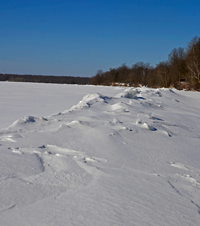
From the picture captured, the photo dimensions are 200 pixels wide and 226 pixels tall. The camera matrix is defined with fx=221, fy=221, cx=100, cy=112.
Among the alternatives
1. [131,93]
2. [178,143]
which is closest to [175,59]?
[131,93]

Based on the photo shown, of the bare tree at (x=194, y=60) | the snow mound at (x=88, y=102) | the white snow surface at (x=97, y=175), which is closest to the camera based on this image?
the white snow surface at (x=97, y=175)

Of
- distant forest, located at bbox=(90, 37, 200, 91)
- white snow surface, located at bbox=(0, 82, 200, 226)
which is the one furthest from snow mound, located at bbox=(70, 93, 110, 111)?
distant forest, located at bbox=(90, 37, 200, 91)

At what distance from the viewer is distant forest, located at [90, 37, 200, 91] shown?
Answer: 65.8ft

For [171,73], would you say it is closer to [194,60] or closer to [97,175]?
[194,60]

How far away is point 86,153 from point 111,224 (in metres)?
0.94

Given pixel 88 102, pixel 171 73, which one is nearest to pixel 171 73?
pixel 171 73

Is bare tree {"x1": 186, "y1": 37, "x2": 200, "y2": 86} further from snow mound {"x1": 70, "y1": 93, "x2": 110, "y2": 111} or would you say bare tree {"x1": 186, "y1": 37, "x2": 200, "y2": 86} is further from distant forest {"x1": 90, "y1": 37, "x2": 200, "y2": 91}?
snow mound {"x1": 70, "y1": 93, "x2": 110, "y2": 111}

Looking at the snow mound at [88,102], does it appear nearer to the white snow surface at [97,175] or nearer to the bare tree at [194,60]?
the white snow surface at [97,175]

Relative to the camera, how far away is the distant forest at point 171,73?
65.8 feet

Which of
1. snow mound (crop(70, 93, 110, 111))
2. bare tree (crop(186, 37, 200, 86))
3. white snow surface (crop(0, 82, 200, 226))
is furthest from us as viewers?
bare tree (crop(186, 37, 200, 86))

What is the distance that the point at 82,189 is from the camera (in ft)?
4.62

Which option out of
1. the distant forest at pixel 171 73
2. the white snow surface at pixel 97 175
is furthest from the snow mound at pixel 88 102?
the distant forest at pixel 171 73

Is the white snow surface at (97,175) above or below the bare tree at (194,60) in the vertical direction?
below

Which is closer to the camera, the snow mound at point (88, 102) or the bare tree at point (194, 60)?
the snow mound at point (88, 102)
